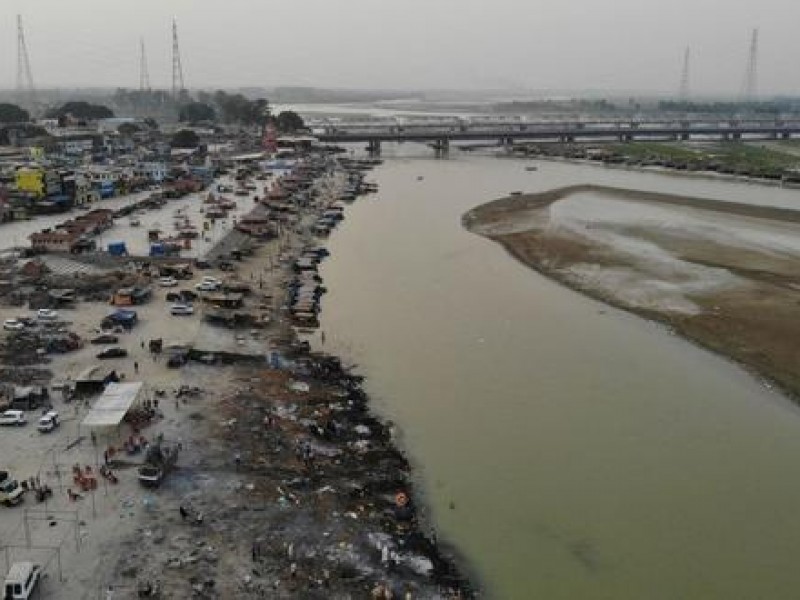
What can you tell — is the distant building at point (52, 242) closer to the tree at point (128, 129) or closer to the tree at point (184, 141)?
the tree at point (184, 141)

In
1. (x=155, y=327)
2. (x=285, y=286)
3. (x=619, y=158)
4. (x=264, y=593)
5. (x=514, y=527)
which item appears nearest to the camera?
(x=264, y=593)

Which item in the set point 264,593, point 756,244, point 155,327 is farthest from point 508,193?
point 264,593

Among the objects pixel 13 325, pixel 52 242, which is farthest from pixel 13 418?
pixel 52 242

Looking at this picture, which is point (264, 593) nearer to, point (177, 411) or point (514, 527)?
point (514, 527)

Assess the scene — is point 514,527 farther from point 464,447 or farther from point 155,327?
point 155,327

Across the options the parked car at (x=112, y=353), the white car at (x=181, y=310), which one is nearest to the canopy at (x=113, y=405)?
the parked car at (x=112, y=353)

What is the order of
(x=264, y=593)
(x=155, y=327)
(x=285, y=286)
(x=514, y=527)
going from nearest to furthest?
(x=264, y=593)
(x=514, y=527)
(x=155, y=327)
(x=285, y=286)

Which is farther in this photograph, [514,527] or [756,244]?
[756,244]
